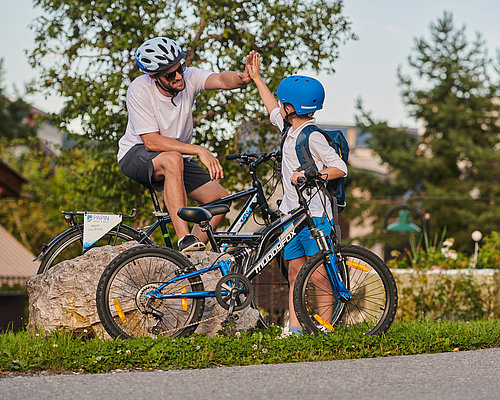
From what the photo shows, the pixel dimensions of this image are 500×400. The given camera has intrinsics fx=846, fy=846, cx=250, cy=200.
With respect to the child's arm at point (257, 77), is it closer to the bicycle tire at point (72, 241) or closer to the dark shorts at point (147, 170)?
the dark shorts at point (147, 170)

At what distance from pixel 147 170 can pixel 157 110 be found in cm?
49

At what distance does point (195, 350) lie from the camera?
5.46 meters

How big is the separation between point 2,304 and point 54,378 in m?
13.1

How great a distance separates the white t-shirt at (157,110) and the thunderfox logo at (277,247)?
1225 millimetres

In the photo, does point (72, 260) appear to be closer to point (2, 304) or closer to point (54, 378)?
point (54, 378)

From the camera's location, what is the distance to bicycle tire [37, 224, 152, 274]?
6.59 meters

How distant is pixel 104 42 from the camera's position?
10953 mm

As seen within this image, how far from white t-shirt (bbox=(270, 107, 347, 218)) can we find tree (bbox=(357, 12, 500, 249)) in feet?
88.9

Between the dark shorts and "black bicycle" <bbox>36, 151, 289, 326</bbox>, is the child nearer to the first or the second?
"black bicycle" <bbox>36, 151, 289, 326</bbox>

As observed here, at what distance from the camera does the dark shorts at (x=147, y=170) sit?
253 inches

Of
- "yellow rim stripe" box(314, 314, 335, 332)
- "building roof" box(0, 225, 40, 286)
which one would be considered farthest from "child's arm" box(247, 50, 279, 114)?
"building roof" box(0, 225, 40, 286)

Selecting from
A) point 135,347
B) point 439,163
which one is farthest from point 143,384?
point 439,163

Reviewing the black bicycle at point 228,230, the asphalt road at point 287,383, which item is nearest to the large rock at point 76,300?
the black bicycle at point 228,230

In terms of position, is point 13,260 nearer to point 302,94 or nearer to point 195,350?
point 302,94
